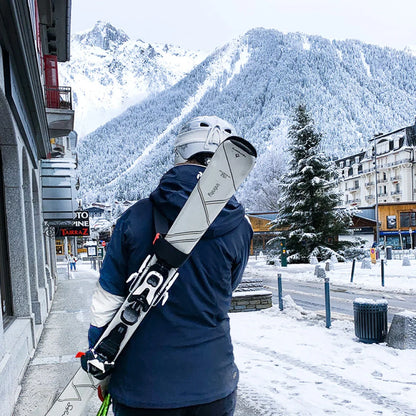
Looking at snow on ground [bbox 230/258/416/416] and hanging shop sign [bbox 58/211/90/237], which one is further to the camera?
hanging shop sign [bbox 58/211/90/237]

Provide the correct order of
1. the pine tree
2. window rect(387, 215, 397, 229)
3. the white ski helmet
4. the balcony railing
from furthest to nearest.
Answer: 1. window rect(387, 215, 397, 229)
2. the pine tree
3. the balcony railing
4. the white ski helmet

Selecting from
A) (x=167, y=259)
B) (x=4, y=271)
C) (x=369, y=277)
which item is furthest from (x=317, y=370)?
(x=369, y=277)

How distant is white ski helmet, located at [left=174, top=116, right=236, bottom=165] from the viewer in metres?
2.31

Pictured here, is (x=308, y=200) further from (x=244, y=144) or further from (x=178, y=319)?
(x=178, y=319)

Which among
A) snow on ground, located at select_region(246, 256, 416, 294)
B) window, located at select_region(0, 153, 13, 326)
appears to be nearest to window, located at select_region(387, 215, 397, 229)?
snow on ground, located at select_region(246, 256, 416, 294)

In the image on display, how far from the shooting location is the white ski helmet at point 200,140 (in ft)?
7.58

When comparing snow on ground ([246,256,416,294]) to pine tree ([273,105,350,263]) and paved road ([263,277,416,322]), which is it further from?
pine tree ([273,105,350,263])

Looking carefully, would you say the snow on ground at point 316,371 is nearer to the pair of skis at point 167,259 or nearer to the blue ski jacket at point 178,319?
the blue ski jacket at point 178,319

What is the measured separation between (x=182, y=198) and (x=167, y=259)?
28 centimetres

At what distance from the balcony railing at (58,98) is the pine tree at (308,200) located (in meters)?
19.7

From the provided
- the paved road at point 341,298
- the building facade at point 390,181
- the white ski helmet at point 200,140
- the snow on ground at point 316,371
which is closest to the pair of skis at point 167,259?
the white ski helmet at point 200,140

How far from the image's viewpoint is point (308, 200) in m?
30.1

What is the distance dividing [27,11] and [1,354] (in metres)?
3.86

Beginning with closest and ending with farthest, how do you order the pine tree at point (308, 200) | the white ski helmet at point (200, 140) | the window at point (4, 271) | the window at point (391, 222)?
the white ski helmet at point (200, 140) < the window at point (4, 271) < the pine tree at point (308, 200) < the window at point (391, 222)
